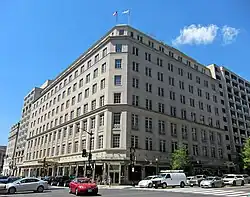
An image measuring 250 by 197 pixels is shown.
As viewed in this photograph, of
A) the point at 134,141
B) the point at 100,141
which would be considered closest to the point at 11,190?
the point at 100,141

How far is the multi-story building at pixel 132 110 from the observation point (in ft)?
144

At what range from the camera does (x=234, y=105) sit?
77000 mm

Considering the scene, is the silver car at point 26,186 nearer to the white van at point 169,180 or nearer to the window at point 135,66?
the white van at point 169,180

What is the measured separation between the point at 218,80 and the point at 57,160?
50241 millimetres

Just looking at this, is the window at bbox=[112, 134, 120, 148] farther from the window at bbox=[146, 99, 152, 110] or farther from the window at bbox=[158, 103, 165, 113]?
the window at bbox=[158, 103, 165, 113]

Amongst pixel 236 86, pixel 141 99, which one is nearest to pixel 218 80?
pixel 236 86

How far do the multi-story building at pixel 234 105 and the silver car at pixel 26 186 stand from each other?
2280 inches

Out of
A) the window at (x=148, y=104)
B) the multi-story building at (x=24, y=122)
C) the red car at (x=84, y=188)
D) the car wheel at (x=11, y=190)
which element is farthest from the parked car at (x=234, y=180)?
the multi-story building at (x=24, y=122)

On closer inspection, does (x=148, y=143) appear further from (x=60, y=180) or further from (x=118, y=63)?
(x=60, y=180)

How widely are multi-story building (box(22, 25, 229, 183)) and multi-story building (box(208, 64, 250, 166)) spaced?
7.04 meters

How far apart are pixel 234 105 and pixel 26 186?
2723 inches

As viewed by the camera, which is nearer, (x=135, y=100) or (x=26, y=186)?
(x=26, y=186)

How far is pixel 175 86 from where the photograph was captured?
55.3 m

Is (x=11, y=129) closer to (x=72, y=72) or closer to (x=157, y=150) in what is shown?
(x=72, y=72)
